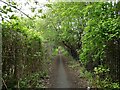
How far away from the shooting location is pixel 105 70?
29.5 ft

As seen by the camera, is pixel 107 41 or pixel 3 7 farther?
pixel 107 41

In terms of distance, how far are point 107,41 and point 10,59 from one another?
12.1ft

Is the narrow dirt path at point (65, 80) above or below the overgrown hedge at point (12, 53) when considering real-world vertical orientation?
below

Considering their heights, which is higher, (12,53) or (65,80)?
(12,53)

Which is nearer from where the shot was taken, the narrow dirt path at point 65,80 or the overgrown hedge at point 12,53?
the overgrown hedge at point 12,53

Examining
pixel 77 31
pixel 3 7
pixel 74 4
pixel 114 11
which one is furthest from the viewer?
pixel 77 31

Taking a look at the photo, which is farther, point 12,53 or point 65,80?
point 65,80

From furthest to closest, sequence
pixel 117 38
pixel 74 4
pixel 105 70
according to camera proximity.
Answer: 1. pixel 74 4
2. pixel 105 70
3. pixel 117 38

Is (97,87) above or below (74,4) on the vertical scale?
below

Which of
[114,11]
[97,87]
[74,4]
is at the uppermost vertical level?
[74,4]

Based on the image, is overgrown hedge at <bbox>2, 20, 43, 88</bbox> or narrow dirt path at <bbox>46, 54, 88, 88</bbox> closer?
overgrown hedge at <bbox>2, 20, 43, 88</bbox>

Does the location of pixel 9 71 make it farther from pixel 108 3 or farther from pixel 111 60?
pixel 108 3

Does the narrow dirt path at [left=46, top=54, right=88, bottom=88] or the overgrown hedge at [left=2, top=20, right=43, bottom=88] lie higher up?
the overgrown hedge at [left=2, top=20, right=43, bottom=88]

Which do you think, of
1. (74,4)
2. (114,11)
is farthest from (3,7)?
(74,4)
